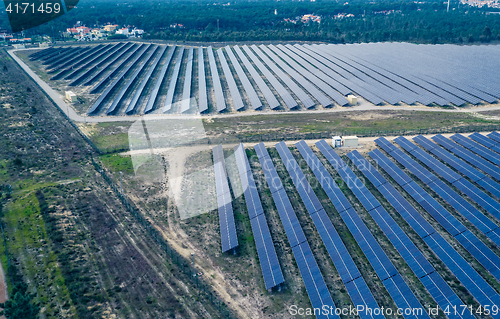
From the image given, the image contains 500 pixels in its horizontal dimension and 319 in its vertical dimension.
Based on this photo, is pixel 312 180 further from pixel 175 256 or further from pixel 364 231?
pixel 175 256

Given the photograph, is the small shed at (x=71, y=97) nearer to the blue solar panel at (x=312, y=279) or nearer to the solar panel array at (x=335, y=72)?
the solar panel array at (x=335, y=72)

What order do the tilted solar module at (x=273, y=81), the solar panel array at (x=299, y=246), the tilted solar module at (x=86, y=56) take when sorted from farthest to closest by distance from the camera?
the tilted solar module at (x=86, y=56) → the tilted solar module at (x=273, y=81) → the solar panel array at (x=299, y=246)

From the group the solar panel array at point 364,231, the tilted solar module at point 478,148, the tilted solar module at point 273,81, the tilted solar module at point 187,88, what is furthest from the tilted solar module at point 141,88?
the tilted solar module at point 478,148

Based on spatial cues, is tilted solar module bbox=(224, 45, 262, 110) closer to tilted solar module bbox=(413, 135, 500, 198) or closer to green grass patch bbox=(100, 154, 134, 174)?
green grass patch bbox=(100, 154, 134, 174)

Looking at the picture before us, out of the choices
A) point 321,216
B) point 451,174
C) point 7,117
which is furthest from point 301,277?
point 7,117

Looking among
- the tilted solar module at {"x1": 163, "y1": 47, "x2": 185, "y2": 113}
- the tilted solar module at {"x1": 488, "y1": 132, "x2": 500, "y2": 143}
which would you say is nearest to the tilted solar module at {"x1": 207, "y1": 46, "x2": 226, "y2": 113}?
the tilted solar module at {"x1": 163, "y1": 47, "x2": 185, "y2": 113}
